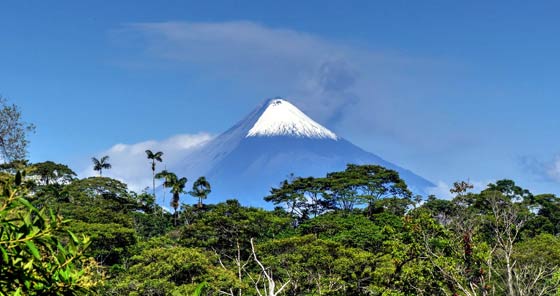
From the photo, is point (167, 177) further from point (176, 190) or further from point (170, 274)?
point (170, 274)

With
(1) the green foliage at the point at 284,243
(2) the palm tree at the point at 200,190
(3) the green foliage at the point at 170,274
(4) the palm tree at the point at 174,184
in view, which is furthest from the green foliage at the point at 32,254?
(2) the palm tree at the point at 200,190

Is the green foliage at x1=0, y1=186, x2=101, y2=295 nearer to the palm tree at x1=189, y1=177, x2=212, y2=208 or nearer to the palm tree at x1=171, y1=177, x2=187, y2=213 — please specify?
the palm tree at x1=171, y1=177, x2=187, y2=213

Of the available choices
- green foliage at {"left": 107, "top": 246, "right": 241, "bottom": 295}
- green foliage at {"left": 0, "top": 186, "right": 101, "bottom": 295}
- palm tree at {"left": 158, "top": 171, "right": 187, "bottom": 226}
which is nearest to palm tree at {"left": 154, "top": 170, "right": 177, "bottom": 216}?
palm tree at {"left": 158, "top": 171, "right": 187, "bottom": 226}

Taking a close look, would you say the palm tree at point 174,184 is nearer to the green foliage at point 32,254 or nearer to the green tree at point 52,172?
the green tree at point 52,172

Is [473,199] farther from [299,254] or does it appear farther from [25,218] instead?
[25,218]

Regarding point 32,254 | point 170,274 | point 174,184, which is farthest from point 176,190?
point 32,254

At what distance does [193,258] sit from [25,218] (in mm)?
28939

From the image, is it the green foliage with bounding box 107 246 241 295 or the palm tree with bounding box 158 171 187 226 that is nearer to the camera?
the green foliage with bounding box 107 246 241 295

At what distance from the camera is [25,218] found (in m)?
2.34

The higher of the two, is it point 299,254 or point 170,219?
point 170,219

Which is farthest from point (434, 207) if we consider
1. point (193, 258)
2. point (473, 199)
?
point (193, 258)

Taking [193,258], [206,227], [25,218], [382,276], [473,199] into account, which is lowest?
[25,218]

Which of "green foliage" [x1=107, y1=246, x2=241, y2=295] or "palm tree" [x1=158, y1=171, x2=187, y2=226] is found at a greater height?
"palm tree" [x1=158, y1=171, x2=187, y2=226]

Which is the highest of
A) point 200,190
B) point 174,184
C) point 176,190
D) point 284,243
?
point 200,190
